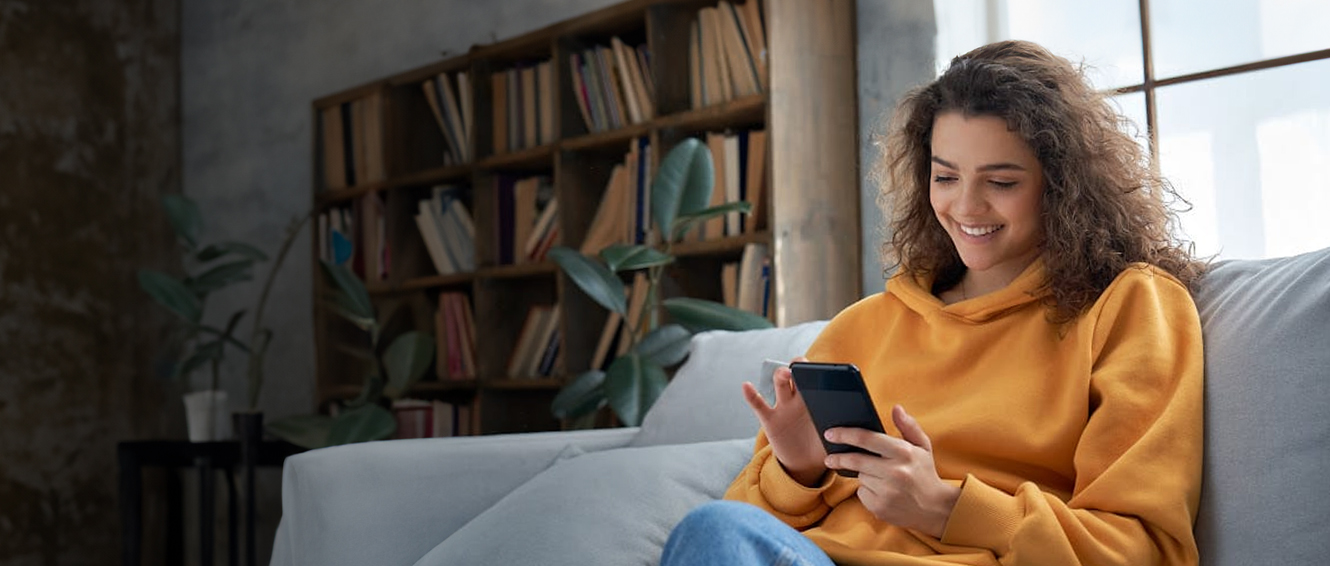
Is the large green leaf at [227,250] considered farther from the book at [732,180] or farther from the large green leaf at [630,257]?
the book at [732,180]

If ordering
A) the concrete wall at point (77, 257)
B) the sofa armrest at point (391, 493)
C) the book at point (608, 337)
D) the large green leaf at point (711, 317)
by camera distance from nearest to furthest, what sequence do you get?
the sofa armrest at point (391, 493) → the large green leaf at point (711, 317) → the book at point (608, 337) → the concrete wall at point (77, 257)

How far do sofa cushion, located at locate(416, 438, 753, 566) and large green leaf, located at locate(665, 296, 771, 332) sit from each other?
1.06 metres

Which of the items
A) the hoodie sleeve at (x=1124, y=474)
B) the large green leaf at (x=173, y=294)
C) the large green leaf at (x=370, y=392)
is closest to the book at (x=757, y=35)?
the large green leaf at (x=370, y=392)

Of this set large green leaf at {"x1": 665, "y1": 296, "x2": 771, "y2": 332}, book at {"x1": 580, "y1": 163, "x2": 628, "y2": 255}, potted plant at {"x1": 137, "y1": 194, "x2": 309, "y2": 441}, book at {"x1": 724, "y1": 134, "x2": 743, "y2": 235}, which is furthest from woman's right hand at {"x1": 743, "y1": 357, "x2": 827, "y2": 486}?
potted plant at {"x1": 137, "y1": 194, "x2": 309, "y2": 441}

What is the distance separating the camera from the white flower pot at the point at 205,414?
152 inches

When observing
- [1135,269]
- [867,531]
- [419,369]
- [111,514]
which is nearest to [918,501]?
[867,531]

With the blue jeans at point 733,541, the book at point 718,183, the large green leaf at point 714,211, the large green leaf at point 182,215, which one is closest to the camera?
the blue jeans at point 733,541

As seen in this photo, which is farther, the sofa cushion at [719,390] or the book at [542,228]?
the book at [542,228]

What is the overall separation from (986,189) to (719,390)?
27.4 inches

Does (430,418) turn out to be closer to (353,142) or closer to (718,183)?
(353,142)

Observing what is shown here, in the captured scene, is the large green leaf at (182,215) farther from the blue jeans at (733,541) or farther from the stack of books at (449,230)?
the blue jeans at (733,541)

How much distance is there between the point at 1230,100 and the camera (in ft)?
8.37

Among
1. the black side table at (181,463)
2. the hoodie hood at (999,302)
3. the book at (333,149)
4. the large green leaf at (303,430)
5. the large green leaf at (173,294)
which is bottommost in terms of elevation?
the black side table at (181,463)

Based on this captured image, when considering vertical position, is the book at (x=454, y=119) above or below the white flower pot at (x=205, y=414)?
above
